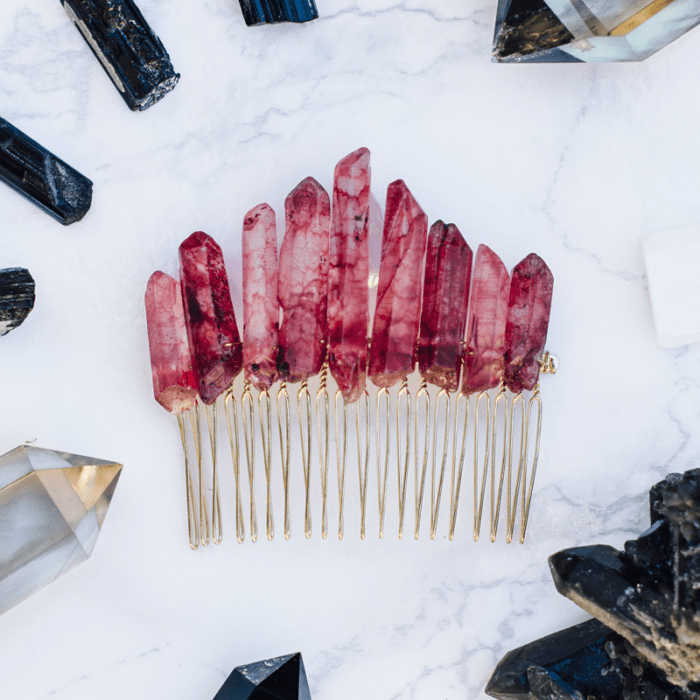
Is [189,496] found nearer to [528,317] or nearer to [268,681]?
[268,681]

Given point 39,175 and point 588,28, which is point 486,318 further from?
point 39,175

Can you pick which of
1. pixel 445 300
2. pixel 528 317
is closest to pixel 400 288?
pixel 445 300

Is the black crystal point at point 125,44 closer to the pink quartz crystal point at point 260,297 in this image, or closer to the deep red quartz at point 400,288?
the pink quartz crystal point at point 260,297

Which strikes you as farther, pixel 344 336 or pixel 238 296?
pixel 238 296

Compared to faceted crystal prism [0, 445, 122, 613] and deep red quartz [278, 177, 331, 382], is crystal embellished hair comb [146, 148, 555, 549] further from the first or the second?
faceted crystal prism [0, 445, 122, 613]

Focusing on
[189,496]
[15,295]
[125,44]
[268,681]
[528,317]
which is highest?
[125,44]

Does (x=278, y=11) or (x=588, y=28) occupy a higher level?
(x=278, y=11)

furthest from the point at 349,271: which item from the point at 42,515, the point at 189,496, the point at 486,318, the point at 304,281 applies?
the point at 42,515
